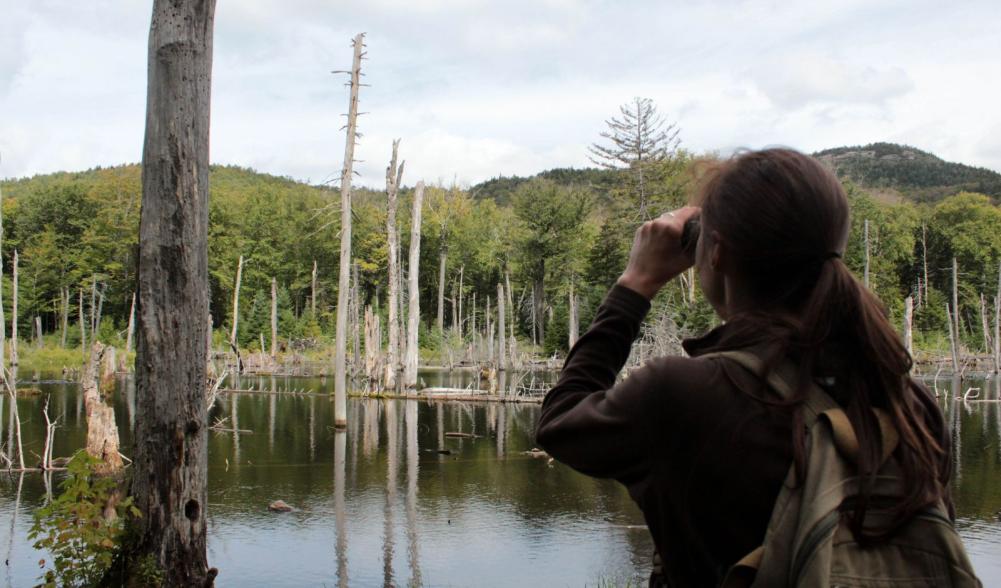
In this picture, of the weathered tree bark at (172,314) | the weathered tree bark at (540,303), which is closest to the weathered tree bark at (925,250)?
the weathered tree bark at (540,303)

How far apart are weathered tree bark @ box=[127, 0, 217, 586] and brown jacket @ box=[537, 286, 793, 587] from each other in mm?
5006

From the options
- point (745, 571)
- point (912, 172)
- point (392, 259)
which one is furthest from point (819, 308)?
point (912, 172)

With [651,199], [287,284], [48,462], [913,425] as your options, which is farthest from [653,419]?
[287,284]

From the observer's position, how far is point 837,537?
1.20 metres

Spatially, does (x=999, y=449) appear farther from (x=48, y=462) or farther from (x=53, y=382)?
(x=53, y=382)

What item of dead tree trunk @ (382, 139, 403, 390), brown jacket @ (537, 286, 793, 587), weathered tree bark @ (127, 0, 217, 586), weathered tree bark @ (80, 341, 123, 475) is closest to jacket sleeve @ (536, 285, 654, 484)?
brown jacket @ (537, 286, 793, 587)

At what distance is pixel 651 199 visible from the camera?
43.1m

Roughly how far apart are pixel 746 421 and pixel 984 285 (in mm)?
71975

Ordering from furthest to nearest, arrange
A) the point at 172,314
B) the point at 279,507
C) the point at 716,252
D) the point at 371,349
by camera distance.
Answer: the point at 371,349 → the point at 279,507 → the point at 172,314 → the point at 716,252

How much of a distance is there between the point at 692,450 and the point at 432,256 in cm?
6440

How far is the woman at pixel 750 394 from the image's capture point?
49.7 inches

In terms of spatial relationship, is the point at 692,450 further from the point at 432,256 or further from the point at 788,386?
the point at 432,256

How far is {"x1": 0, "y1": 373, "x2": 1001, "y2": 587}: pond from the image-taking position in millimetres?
9062

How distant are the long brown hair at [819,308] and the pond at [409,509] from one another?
7.61 metres
